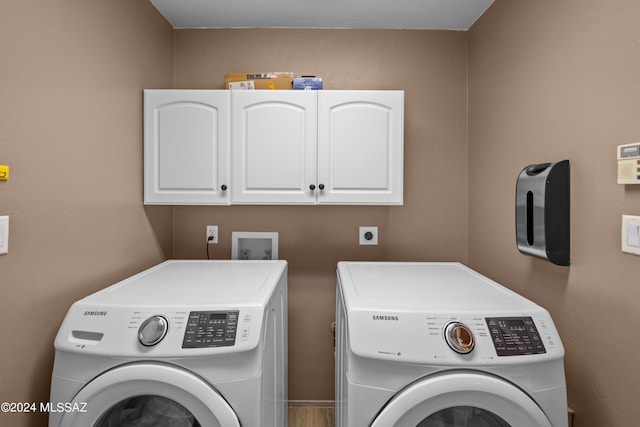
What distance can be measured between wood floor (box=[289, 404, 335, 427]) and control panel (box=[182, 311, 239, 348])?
1.28 metres

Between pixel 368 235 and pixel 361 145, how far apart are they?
2.10 feet

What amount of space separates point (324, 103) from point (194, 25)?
1.07 meters

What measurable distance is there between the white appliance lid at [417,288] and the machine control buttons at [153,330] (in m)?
0.64

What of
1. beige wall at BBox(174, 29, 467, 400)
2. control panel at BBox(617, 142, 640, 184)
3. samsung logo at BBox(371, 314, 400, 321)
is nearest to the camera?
control panel at BBox(617, 142, 640, 184)

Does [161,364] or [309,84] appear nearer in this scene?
[161,364]

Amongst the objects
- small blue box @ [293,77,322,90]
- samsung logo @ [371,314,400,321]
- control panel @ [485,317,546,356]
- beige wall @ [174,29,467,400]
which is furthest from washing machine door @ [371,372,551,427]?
small blue box @ [293,77,322,90]

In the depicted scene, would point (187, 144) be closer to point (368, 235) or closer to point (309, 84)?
point (309, 84)

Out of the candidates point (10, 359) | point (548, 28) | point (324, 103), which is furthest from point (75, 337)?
point (548, 28)

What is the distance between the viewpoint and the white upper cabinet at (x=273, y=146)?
5.88ft

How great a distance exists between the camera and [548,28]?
55.1 inches

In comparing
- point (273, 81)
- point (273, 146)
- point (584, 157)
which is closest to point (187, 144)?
point (273, 146)

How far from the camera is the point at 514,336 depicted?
108 centimetres

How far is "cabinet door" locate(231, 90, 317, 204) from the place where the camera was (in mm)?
1794

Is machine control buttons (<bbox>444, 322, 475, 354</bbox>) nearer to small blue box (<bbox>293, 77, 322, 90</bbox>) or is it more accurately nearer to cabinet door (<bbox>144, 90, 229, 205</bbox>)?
cabinet door (<bbox>144, 90, 229, 205</bbox>)
